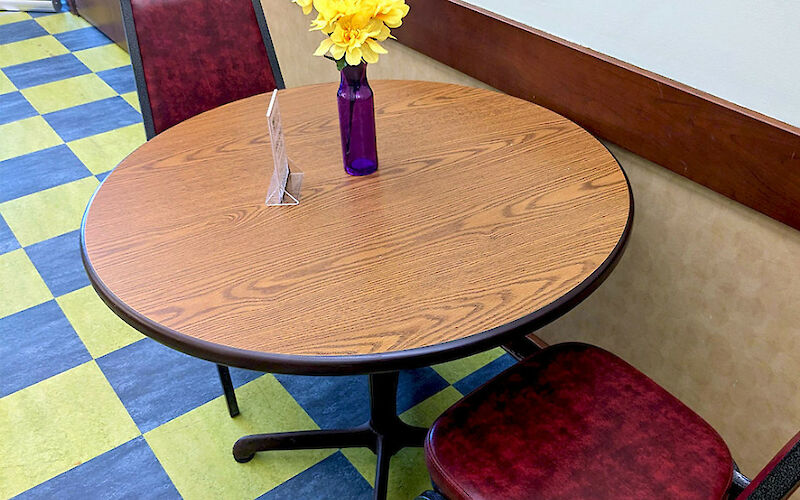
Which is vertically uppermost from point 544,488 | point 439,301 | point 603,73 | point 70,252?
point 603,73

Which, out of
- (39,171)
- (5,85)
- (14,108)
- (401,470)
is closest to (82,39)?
(5,85)

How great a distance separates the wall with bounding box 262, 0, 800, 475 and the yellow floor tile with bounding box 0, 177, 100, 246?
2038mm

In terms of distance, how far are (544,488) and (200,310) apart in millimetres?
628

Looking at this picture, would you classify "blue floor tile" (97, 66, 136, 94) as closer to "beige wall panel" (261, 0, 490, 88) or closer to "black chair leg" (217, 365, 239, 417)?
"beige wall panel" (261, 0, 490, 88)

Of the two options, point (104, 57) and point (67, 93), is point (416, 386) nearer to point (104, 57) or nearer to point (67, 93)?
point (67, 93)

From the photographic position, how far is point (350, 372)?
1.01m

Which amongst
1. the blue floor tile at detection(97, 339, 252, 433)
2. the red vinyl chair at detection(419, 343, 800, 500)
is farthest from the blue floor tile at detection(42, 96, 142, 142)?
the red vinyl chair at detection(419, 343, 800, 500)

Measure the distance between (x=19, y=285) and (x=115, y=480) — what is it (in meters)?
1.01

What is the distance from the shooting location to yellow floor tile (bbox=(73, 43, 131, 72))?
4.12 metres

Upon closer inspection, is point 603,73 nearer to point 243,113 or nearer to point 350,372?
point 243,113

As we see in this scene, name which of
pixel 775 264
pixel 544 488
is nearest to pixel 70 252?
pixel 544 488

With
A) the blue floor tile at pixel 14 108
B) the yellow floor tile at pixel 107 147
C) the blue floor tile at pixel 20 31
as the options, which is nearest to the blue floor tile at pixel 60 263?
the yellow floor tile at pixel 107 147

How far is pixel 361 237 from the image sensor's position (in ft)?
4.16

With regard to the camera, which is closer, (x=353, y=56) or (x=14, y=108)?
(x=353, y=56)
